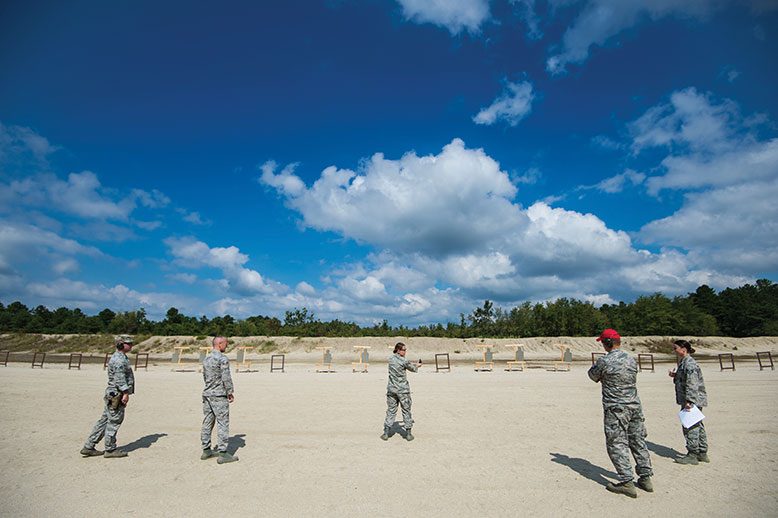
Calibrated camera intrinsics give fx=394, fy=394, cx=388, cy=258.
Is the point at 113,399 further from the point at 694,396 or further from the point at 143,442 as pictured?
the point at 694,396

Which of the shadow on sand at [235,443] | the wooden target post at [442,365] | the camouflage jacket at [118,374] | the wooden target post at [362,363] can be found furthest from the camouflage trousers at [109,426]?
the wooden target post at [362,363]

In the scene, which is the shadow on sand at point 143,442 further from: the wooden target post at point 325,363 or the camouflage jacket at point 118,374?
the wooden target post at point 325,363

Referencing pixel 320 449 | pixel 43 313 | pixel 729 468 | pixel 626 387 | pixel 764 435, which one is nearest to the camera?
pixel 626 387

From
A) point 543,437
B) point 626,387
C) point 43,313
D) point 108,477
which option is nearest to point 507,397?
point 543,437

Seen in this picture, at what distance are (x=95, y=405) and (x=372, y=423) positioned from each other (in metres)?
10.6

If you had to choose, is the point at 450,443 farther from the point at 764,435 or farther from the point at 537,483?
the point at 764,435

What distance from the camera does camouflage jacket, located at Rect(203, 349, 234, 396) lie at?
752cm

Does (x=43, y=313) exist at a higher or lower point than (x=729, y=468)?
higher

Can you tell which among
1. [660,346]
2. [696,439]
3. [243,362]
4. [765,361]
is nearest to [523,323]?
[660,346]

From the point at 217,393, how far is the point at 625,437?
7091mm

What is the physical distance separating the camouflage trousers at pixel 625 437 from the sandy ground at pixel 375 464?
409 mm

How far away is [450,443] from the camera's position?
9.06 m

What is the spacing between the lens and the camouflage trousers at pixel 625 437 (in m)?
5.99

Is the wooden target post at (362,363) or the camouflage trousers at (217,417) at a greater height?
the camouflage trousers at (217,417)
